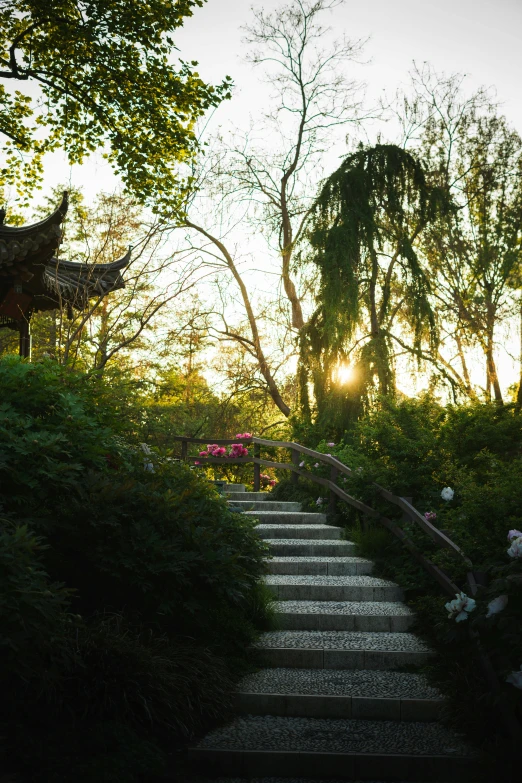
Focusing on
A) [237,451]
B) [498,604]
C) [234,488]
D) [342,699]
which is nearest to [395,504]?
[342,699]

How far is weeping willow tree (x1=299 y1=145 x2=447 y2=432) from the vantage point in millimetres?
10414

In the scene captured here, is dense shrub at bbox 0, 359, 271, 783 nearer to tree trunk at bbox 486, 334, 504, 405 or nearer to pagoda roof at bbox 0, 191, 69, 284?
pagoda roof at bbox 0, 191, 69, 284

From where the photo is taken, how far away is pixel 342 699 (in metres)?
4.38

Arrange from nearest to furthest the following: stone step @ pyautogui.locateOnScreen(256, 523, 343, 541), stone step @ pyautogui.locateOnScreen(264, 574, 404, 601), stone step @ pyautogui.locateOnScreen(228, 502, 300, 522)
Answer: stone step @ pyautogui.locateOnScreen(264, 574, 404, 601) < stone step @ pyautogui.locateOnScreen(256, 523, 343, 541) < stone step @ pyautogui.locateOnScreen(228, 502, 300, 522)

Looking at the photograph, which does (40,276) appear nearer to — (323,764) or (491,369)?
(323,764)

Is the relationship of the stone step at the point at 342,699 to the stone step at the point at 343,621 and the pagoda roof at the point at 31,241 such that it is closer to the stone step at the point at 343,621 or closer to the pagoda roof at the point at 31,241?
the stone step at the point at 343,621

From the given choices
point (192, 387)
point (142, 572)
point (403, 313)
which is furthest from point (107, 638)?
point (192, 387)

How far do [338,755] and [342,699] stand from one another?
0.68 m

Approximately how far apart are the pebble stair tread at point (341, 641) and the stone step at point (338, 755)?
114 centimetres

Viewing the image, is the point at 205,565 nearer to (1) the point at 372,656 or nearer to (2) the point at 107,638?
(2) the point at 107,638

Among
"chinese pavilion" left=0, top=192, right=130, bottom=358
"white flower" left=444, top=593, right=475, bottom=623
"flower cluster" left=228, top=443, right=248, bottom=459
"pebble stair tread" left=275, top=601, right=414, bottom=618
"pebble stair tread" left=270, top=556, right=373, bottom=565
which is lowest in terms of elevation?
"pebble stair tread" left=275, top=601, right=414, bottom=618

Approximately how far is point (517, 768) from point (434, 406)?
6.10 m

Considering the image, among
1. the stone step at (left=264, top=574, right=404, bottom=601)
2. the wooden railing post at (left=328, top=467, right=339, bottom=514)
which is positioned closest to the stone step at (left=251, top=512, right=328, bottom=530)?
the wooden railing post at (left=328, top=467, right=339, bottom=514)

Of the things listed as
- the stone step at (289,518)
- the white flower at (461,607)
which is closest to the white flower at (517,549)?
the white flower at (461,607)
